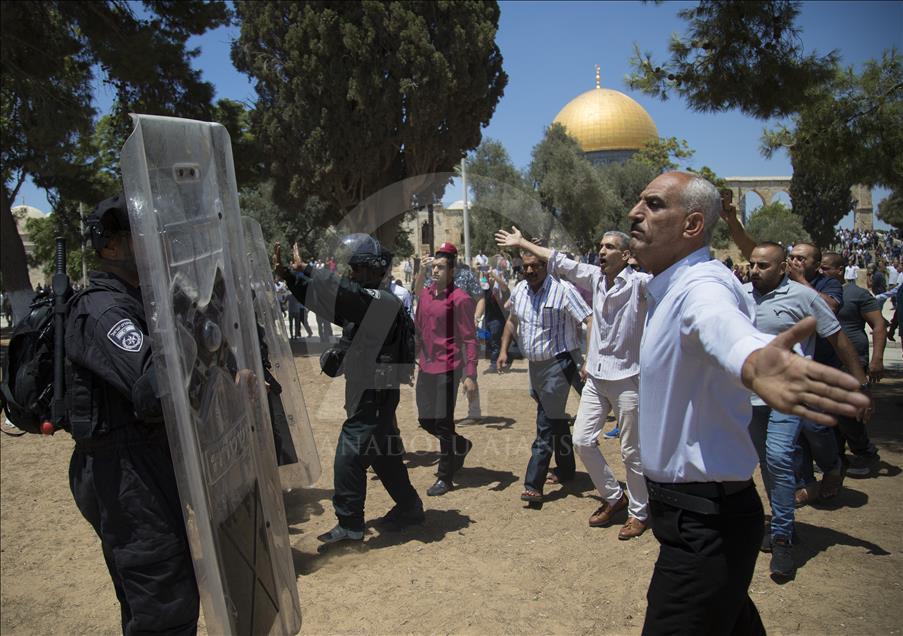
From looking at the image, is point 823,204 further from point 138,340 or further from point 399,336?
point 138,340

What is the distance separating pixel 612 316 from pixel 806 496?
202cm

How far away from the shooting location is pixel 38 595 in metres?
4.15

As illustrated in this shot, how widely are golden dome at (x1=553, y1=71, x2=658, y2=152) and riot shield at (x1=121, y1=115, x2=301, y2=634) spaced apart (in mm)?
70589

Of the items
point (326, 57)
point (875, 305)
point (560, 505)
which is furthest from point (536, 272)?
point (326, 57)

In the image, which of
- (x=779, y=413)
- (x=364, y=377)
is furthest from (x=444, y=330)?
(x=779, y=413)

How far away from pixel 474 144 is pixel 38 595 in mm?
18751

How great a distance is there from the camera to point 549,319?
17.4ft

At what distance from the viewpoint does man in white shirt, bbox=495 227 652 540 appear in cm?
447

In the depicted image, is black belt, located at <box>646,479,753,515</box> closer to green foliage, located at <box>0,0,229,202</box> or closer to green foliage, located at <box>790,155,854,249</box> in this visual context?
green foliage, located at <box>0,0,229,202</box>

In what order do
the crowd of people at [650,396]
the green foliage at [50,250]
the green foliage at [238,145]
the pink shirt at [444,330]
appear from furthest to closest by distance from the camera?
the green foliage at [50,250]
the green foliage at [238,145]
the pink shirt at [444,330]
the crowd of people at [650,396]

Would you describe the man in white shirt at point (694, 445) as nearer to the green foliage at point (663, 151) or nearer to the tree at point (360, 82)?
the tree at point (360, 82)

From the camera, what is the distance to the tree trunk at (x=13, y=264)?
11.7m

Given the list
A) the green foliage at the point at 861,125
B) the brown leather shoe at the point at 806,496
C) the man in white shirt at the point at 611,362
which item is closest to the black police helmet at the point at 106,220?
the man in white shirt at the point at 611,362

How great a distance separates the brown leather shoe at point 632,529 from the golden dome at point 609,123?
68.7m
